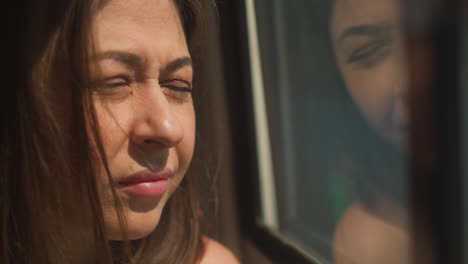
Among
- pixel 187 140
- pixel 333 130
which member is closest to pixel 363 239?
pixel 333 130

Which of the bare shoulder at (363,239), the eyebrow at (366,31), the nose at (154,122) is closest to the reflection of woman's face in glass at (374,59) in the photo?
the eyebrow at (366,31)

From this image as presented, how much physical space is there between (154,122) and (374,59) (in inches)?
9.9

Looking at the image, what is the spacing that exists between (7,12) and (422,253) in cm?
50

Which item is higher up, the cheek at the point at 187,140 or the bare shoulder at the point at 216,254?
the cheek at the point at 187,140

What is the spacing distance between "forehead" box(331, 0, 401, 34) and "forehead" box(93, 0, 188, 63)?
0.64 ft

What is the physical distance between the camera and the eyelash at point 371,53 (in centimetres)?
50

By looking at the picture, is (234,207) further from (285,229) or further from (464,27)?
(464,27)

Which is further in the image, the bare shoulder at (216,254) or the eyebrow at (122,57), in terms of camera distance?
the bare shoulder at (216,254)

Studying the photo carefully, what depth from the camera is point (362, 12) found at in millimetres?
520

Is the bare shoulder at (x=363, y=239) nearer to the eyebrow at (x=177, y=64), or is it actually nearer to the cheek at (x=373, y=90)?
the cheek at (x=373, y=90)

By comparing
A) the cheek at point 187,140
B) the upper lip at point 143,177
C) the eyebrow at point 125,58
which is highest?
the eyebrow at point 125,58

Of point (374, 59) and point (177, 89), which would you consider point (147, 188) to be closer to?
point (177, 89)

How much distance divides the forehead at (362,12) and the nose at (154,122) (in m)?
0.23

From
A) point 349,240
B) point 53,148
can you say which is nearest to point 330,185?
point 349,240
